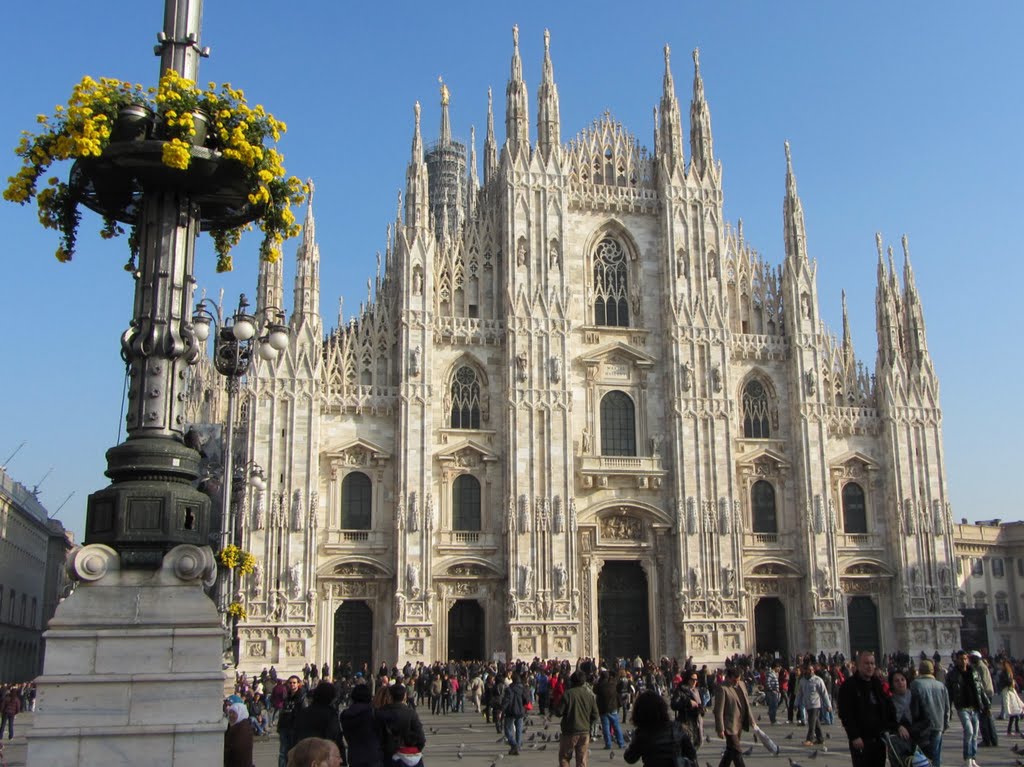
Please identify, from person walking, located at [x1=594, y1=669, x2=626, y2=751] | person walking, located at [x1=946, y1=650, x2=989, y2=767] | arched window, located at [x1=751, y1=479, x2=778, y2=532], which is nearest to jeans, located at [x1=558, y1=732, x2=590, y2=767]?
person walking, located at [x1=594, y1=669, x2=626, y2=751]

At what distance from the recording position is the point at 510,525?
3872cm

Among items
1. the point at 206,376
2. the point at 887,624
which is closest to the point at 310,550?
the point at 206,376

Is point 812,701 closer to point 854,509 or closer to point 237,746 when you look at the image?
point 237,746

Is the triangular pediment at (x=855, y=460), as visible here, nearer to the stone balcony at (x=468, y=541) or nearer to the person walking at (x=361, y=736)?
the stone balcony at (x=468, y=541)

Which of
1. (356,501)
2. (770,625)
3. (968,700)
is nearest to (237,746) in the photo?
(968,700)

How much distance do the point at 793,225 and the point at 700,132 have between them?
5433 mm

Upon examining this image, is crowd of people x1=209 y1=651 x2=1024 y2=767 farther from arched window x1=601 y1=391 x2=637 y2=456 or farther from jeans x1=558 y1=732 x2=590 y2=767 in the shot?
arched window x1=601 y1=391 x2=637 y2=456

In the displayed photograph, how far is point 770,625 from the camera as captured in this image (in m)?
42.1

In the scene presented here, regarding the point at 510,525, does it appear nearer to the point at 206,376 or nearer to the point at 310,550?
the point at 310,550

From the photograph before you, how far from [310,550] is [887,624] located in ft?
73.6

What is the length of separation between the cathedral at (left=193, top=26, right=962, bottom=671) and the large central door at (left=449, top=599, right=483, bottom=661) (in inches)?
4.0

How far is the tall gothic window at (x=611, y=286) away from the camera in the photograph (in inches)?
1697

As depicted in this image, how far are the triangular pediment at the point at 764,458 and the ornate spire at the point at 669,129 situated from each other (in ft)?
39.2

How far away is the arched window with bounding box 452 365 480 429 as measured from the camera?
1591 inches
